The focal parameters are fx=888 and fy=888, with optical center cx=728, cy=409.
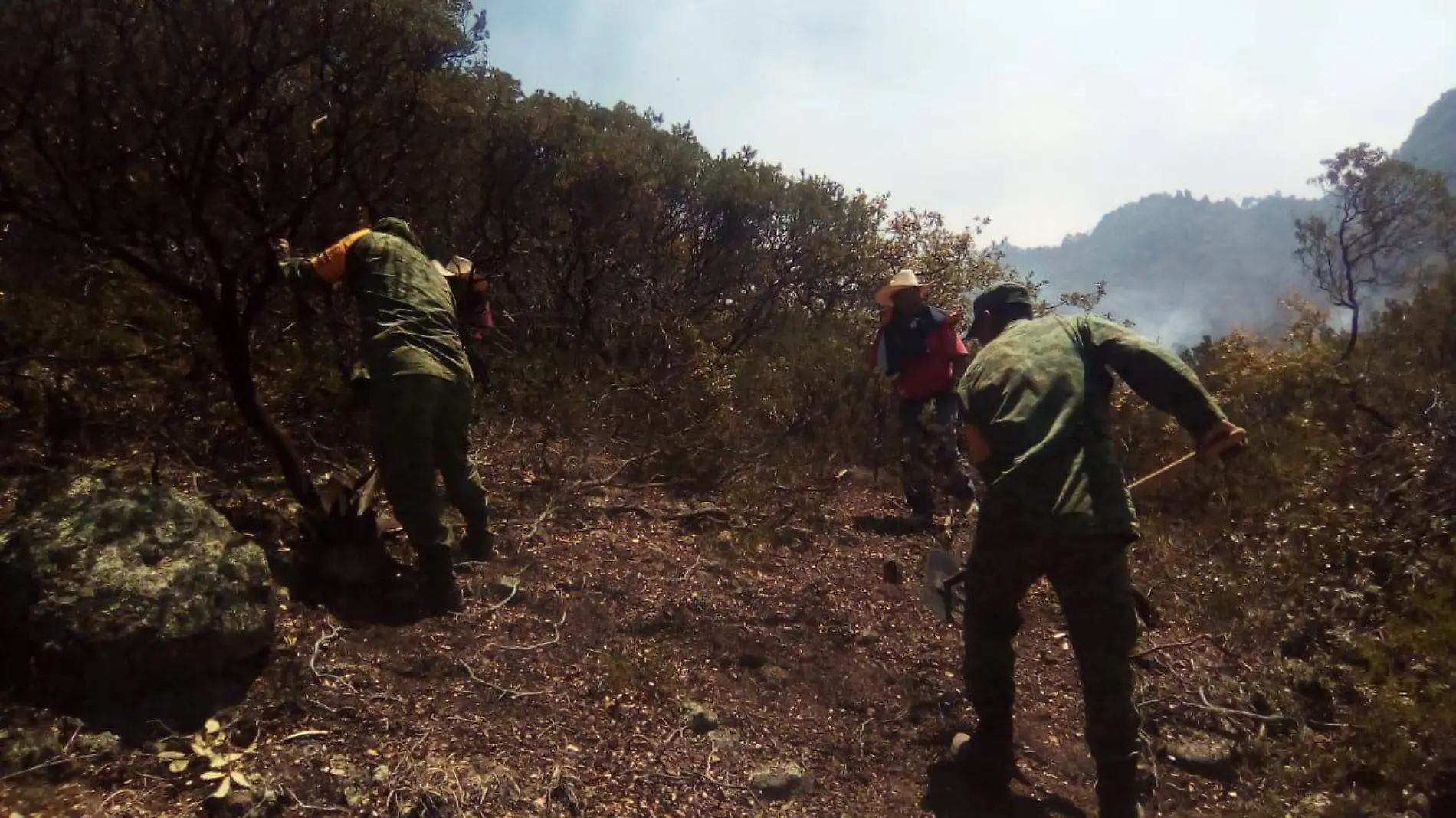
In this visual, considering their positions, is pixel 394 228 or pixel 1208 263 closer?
pixel 394 228

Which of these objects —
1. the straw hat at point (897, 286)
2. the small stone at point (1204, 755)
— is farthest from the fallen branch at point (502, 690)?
the straw hat at point (897, 286)

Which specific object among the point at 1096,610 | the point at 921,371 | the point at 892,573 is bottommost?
the point at 892,573

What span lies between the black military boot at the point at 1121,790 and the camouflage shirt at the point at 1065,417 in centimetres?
71

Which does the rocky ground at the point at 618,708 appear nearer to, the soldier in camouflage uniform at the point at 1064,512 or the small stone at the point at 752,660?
the small stone at the point at 752,660

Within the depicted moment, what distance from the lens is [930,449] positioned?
19.0 feet

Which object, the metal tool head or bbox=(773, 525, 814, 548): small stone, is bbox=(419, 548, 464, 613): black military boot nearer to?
bbox=(773, 525, 814, 548): small stone

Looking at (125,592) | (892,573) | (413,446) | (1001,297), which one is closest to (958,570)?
(892,573)

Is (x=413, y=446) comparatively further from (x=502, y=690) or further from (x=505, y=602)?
(x=502, y=690)

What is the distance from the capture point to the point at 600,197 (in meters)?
8.12

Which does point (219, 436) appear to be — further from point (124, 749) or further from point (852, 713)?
point (852, 713)

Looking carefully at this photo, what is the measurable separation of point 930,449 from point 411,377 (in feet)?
11.4

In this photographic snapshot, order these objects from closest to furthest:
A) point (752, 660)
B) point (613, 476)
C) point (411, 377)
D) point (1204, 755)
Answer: point (1204, 755), point (411, 377), point (752, 660), point (613, 476)

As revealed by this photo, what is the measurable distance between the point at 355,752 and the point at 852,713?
1.81 metres

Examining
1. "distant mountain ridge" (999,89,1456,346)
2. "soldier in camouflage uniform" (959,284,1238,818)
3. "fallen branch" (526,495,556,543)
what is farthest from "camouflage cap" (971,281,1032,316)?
"distant mountain ridge" (999,89,1456,346)
